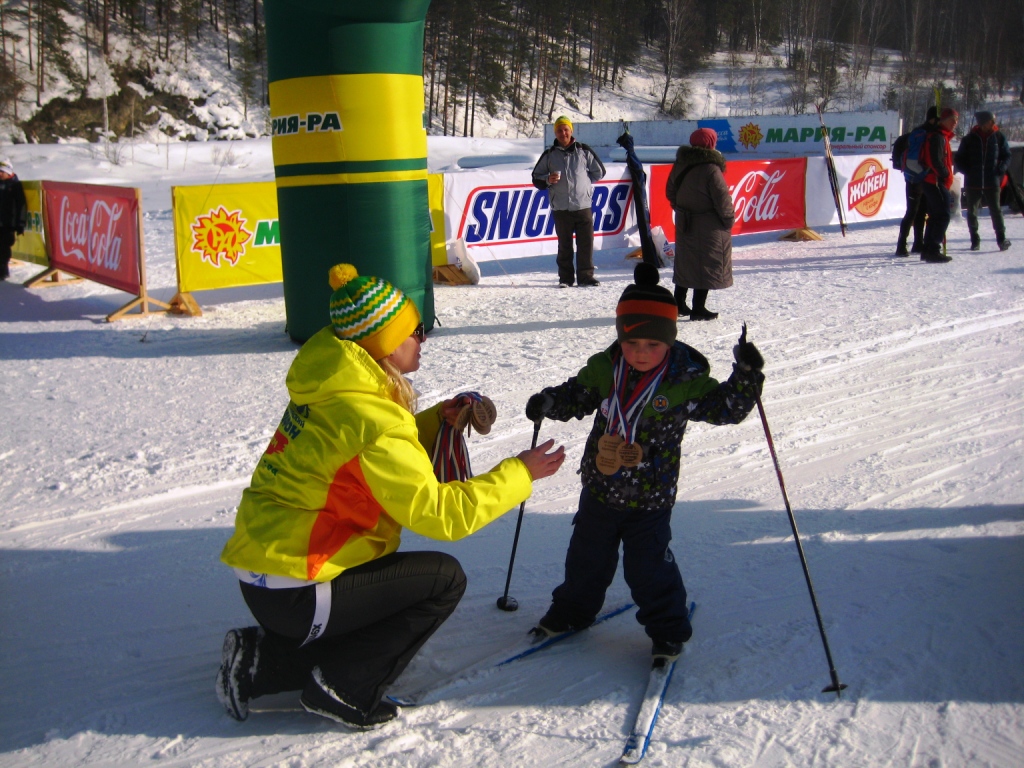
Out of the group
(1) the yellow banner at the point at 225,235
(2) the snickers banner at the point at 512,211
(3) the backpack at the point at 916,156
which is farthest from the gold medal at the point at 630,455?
(3) the backpack at the point at 916,156

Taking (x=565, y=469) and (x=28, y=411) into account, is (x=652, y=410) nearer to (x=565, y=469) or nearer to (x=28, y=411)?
(x=565, y=469)

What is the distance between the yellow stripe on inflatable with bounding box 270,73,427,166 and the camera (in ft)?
21.3

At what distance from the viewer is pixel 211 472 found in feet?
15.3

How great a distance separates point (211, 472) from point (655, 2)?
207ft

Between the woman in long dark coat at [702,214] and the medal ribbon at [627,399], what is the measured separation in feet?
15.6

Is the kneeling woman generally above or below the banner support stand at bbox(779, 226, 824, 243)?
below

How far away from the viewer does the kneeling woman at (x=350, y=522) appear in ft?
7.71

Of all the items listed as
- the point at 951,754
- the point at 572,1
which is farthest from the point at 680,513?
the point at 572,1

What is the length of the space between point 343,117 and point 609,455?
4.62 m

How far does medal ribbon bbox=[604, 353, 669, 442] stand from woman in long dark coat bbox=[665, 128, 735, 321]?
15.6ft

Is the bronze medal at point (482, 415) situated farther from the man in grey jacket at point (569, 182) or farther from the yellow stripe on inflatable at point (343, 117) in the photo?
the man in grey jacket at point (569, 182)

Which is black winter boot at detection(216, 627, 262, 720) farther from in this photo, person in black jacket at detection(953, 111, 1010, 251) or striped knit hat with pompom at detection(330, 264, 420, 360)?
person in black jacket at detection(953, 111, 1010, 251)

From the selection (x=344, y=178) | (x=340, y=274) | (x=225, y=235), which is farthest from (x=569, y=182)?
(x=340, y=274)

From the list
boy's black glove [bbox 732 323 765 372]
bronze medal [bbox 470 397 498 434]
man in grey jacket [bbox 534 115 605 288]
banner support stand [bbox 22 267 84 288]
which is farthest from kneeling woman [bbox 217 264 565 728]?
banner support stand [bbox 22 267 84 288]
